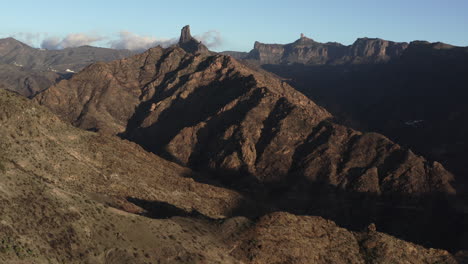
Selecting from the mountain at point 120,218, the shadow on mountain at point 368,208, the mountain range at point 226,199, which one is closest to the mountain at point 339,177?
the shadow on mountain at point 368,208

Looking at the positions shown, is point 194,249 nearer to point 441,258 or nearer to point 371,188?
point 441,258

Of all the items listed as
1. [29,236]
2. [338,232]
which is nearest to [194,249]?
[29,236]

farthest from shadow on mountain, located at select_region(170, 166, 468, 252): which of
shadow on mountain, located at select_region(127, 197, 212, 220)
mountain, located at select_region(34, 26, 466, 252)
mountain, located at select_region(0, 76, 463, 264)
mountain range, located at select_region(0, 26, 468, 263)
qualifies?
shadow on mountain, located at select_region(127, 197, 212, 220)

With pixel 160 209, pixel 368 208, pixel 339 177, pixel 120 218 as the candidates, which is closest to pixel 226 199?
pixel 160 209

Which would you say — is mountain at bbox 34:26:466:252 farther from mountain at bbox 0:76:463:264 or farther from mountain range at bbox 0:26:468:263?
mountain at bbox 0:76:463:264

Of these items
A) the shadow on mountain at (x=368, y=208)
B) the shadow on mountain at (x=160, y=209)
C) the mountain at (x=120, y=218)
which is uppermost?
the mountain at (x=120, y=218)

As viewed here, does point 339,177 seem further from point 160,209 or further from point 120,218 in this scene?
point 120,218

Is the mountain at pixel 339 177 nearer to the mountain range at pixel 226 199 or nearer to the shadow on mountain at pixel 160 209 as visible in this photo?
the mountain range at pixel 226 199

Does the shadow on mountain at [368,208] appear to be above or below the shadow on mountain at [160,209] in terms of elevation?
below
